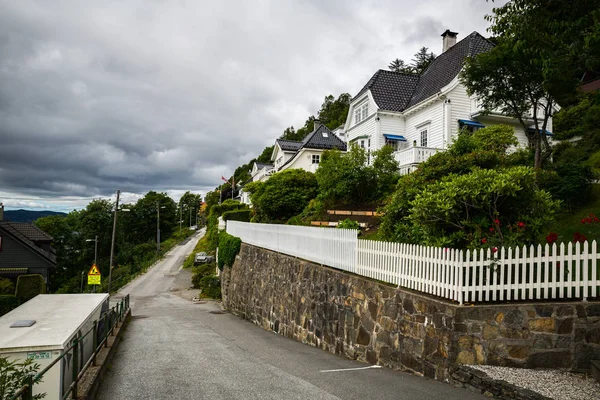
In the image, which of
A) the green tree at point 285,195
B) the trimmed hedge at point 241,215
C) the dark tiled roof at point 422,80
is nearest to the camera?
the dark tiled roof at point 422,80

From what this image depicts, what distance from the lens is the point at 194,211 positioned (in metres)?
123

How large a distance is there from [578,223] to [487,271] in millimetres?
6834

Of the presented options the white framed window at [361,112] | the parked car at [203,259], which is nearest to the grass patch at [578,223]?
the white framed window at [361,112]

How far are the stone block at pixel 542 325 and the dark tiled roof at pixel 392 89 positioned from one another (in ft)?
65.6

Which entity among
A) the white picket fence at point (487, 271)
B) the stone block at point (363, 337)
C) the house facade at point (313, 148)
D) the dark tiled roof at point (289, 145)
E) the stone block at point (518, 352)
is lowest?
the stone block at point (363, 337)

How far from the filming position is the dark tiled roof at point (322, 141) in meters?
37.8

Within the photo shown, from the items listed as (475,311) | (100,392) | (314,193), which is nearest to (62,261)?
(314,193)

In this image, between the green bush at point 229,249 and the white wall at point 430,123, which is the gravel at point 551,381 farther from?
the green bush at point 229,249

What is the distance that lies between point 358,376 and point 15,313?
292 inches

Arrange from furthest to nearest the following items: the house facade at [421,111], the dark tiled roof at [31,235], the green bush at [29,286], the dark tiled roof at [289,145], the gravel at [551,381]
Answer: the dark tiled roof at [289,145] < the dark tiled roof at [31,235] < the green bush at [29,286] < the house facade at [421,111] < the gravel at [551,381]

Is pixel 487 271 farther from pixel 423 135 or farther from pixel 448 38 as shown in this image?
pixel 448 38

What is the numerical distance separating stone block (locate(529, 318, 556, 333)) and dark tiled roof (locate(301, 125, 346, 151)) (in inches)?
1266

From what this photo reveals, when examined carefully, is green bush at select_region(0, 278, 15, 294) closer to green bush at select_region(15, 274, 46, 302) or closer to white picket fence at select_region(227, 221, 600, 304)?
green bush at select_region(15, 274, 46, 302)

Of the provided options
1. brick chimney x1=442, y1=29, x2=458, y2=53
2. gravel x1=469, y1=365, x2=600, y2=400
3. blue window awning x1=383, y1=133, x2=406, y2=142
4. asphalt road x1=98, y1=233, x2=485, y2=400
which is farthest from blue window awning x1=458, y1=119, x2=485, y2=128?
gravel x1=469, y1=365, x2=600, y2=400
